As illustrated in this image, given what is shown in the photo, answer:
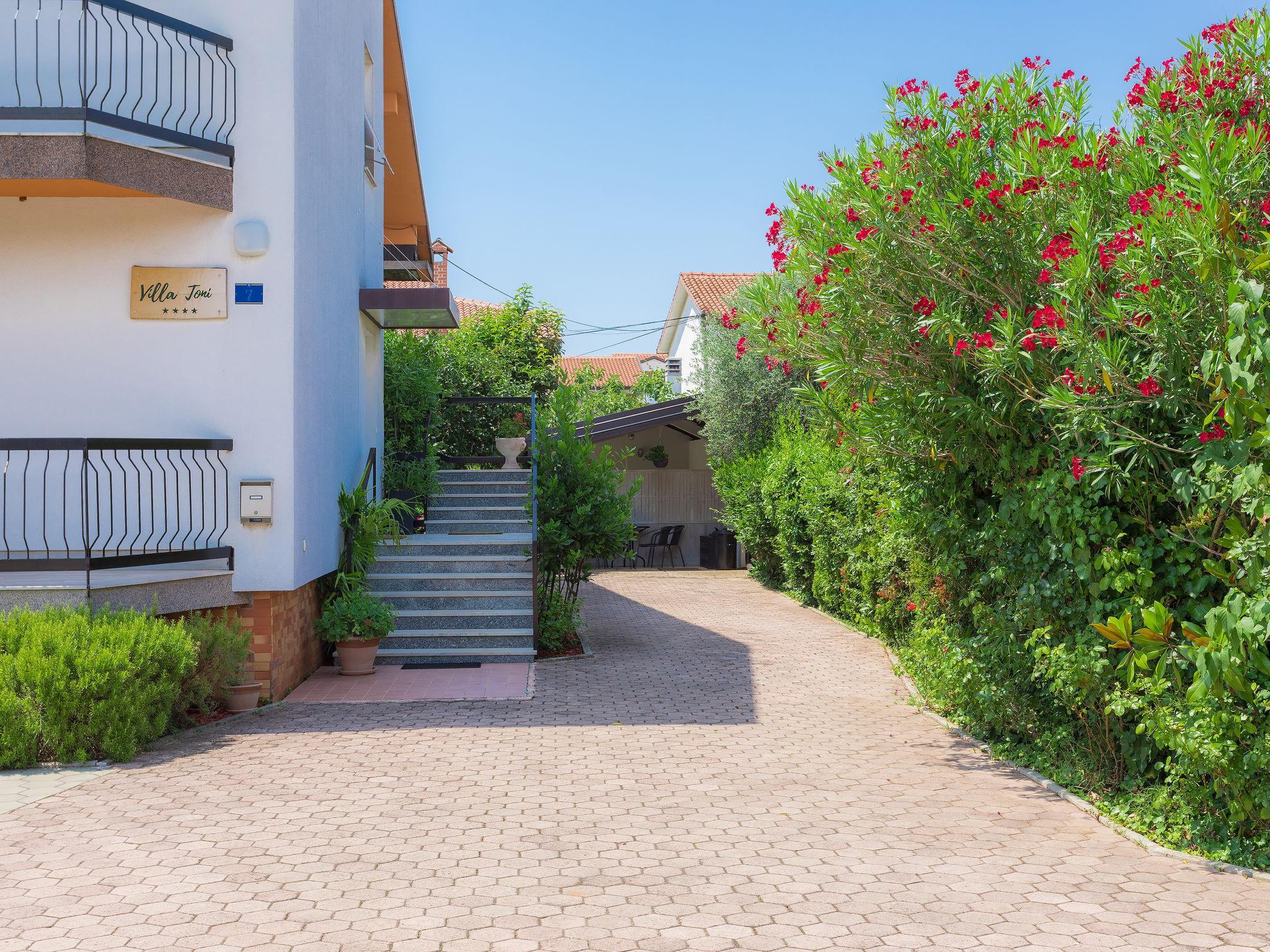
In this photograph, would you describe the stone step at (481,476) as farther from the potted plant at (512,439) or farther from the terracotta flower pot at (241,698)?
the terracotta flower pot at (241,698)

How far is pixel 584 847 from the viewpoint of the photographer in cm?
513

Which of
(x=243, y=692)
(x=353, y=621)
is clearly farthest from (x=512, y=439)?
(x=243, y=692)

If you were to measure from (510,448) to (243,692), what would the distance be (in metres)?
9.26

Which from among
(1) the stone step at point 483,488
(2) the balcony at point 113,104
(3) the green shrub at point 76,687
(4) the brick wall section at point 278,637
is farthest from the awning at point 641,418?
(3) the green shrub at point 76,687

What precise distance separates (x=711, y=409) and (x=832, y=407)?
507 inches

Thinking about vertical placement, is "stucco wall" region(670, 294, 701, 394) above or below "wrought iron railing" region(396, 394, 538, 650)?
above

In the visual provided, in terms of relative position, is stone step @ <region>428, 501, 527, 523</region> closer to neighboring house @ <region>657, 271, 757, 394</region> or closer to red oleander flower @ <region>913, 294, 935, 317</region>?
red oleander flower @ <region>913, 294, 935, 317</region>

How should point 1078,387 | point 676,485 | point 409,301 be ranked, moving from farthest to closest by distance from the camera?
point 676,485 < point 409,301 < point 1078,387

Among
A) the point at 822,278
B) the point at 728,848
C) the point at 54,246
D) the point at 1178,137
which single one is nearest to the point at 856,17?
the point at 822,278

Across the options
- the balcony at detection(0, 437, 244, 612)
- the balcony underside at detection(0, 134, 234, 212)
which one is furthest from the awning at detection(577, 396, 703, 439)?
the balcony underside at detection(0, 134, 234, 212)

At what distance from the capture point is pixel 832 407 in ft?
24.1

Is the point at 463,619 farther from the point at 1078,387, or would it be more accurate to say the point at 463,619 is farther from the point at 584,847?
the point at 1078,387

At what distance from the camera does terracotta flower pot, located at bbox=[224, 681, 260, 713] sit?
8.15 m

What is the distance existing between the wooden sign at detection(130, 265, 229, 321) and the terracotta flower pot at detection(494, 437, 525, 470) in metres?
8.74
